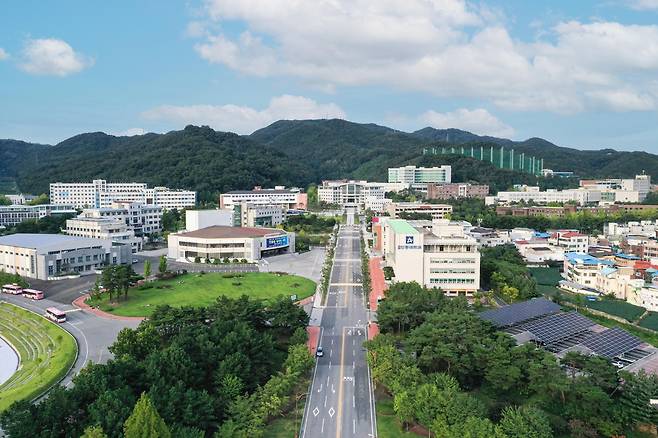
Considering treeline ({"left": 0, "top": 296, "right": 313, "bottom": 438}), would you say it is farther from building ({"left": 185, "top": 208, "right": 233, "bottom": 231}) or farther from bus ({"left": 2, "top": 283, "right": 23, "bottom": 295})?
building ({"left": 185, "top": 208, "right": 233, "bottom": 231})

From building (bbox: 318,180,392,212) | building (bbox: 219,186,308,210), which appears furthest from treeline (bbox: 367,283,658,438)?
building (bbox: 318,180,392,212)

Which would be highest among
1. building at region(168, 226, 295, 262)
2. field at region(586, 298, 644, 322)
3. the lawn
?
building at region(168, 226, 295, 262)

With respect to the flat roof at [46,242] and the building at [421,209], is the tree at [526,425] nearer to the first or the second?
the flat roof at [46,242]

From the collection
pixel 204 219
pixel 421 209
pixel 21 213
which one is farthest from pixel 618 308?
pixel 21 213

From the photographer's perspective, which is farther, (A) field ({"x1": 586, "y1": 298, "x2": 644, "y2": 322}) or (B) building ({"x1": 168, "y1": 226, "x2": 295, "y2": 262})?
(B) building ({"x1": 168, "y1": 226, "x2": 295, "y2": 262})

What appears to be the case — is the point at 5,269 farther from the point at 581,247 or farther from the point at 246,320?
the point at 581,247

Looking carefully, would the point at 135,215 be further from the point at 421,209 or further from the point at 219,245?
the point at 421,209

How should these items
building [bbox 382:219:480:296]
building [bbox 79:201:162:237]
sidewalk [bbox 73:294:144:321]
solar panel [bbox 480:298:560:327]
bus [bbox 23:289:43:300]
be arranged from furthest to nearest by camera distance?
building [bbox 79:201:162:237]
building [bbox 382:219:480:296]
bus [bbox 23:289:43:300]
sidewalk [bbox 73:294:144:321]
solar panel [bbox 480:298:560:327]
